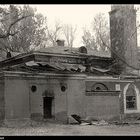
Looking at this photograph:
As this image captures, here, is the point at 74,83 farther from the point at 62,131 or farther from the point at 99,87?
the point at 62,131

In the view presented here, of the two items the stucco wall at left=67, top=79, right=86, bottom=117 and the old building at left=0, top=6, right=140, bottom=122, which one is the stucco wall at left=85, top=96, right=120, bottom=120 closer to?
the old building at left=0, top=6, right=140, bottom=122

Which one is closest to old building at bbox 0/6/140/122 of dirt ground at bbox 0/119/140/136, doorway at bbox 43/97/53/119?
doorway at bbox 43/97/53/119

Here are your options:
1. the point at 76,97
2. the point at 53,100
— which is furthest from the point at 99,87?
the point at 53,100

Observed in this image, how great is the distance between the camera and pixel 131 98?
34.5 m

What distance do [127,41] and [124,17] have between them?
253cm

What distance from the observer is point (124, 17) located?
3616 centimetres

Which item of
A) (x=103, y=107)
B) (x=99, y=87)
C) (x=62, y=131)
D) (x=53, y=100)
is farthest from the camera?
(x=99, y=87)

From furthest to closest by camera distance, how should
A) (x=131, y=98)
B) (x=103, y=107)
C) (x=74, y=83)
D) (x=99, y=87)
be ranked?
(x=131, y=98) < (x=99, y=87) < (x=103, y=107) < (x=74, y=83)

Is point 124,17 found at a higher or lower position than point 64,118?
higher

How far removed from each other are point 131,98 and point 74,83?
811 cm

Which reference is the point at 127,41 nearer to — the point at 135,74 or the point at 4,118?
the point at 135,74

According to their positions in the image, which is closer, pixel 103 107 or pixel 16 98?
Result: pixel 16 98

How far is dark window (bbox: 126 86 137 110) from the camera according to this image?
112 feet
